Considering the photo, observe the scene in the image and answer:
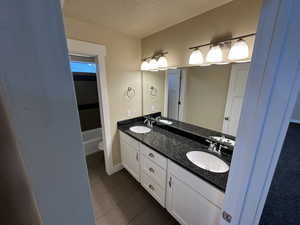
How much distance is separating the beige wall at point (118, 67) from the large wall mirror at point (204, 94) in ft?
1.34

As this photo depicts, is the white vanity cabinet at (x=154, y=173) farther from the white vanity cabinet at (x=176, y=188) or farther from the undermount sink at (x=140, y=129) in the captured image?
the undermount sink at (x=140, y=129)

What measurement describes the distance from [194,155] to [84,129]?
2697 mm

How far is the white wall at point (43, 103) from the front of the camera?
0.20 meters

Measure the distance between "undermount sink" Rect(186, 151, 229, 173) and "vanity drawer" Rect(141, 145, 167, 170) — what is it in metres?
0.29

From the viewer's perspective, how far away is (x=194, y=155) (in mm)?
1468

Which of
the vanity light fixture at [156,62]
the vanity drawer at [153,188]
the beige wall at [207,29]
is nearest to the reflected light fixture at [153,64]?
the vanity light fixture at [156,62]

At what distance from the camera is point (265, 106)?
57cm

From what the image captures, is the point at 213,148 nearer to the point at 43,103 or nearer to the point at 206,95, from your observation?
the point at 206,95

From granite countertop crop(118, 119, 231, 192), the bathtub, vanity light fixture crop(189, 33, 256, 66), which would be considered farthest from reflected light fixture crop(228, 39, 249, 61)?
the bathtub

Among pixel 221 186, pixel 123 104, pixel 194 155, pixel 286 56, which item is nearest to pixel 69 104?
pixel 286 56

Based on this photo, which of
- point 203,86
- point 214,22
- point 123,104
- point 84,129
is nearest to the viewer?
point 214,22

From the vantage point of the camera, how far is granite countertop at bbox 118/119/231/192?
3.51ft

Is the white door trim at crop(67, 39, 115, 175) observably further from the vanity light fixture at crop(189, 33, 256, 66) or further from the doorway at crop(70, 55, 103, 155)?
the vanity light fixture at crop(189, 33, 256, 66)

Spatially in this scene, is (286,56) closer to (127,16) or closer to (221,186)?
(221,186)
